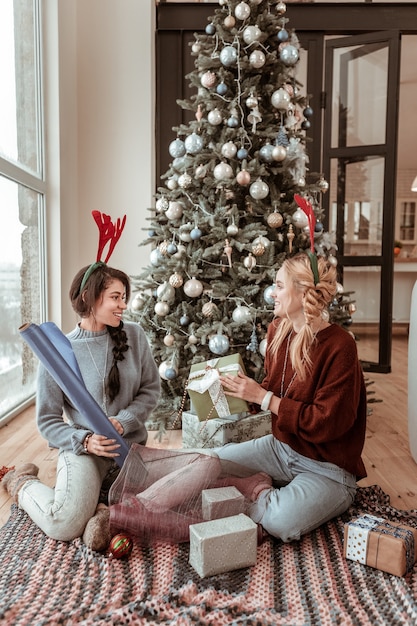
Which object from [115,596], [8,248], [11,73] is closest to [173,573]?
[115,596]

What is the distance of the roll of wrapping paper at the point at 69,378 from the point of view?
5.33 ft

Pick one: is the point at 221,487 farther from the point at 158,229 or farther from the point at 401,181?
the point at 401,181

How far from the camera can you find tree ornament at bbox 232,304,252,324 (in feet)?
8.68

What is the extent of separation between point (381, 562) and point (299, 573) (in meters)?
0.22

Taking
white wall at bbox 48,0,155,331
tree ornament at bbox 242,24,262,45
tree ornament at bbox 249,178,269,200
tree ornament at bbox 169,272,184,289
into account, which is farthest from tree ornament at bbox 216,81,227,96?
white wall at bbox 48,0,155,331

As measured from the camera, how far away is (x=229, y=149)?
271 cm

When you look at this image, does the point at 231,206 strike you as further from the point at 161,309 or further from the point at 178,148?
the point at 161,309

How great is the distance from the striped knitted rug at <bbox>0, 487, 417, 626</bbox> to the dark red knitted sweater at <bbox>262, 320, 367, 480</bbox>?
0.27 meters

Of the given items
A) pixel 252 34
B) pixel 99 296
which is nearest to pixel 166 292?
pixel 99 296

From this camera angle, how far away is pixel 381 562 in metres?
1.48

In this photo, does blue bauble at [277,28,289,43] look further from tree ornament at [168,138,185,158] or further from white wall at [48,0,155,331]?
white wall at [48,0,155,331]

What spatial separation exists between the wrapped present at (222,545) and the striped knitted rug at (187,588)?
3 cm

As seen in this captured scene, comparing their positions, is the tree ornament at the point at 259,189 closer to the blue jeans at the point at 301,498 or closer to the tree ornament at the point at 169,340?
the tree ornament at the point at 169,340

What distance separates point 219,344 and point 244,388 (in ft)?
3.14
